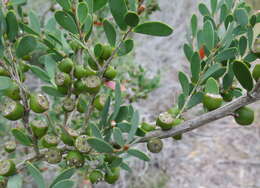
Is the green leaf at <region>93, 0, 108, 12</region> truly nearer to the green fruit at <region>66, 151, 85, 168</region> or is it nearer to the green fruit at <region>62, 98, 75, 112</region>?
the green fruit at <region>62, 98, 75, 112</region>

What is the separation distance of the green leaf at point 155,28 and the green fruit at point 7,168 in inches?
19.3

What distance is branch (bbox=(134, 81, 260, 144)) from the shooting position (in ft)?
2.30

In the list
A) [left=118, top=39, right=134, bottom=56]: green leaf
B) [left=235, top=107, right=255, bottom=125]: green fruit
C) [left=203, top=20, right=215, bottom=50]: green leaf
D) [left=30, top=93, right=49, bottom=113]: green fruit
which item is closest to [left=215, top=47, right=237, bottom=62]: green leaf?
[left=203, top=20, right=215, bottom=50]: green leaf

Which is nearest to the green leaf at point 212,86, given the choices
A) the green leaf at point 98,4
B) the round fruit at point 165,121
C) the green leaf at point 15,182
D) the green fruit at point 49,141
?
the round fruit at point 165,121

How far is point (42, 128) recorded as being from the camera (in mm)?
792

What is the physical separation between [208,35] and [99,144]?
48cm

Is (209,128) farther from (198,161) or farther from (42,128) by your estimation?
(42,128)

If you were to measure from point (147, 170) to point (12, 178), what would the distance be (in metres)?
3.22

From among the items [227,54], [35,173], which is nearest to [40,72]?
[35,173]

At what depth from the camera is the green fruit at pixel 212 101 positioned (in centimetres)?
78

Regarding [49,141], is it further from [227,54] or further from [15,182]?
[227,54]

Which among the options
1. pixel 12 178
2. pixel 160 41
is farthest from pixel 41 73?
pixel 160 41

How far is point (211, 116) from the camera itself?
752mm

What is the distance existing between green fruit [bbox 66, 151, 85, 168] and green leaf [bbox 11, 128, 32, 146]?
0.12m
